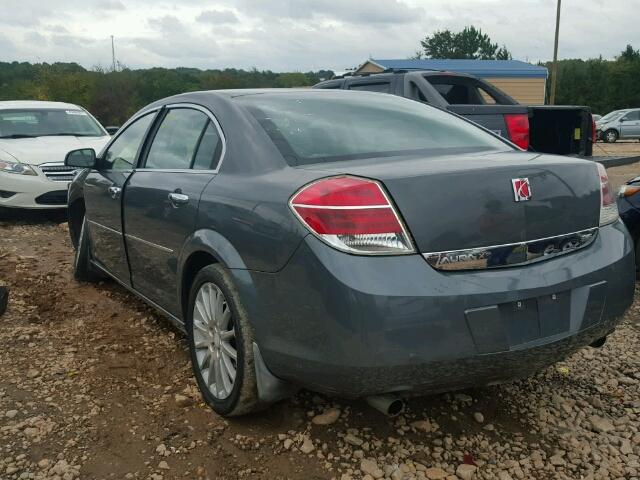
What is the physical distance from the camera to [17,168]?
840cm

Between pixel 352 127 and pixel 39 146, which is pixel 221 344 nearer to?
pixel 352 127

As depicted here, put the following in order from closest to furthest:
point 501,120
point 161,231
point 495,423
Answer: point 495,423
point 161,231
point 501,120

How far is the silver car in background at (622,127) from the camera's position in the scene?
2964 centimetres

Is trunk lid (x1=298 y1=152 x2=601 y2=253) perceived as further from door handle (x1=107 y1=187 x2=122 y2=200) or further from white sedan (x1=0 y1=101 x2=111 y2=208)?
white sedan (x1=0 y1=101 x2=111 y2=208)

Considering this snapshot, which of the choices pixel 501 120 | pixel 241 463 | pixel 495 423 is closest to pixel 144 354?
pixel 241 463

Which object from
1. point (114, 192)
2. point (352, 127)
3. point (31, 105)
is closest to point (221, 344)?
point (352, 127)

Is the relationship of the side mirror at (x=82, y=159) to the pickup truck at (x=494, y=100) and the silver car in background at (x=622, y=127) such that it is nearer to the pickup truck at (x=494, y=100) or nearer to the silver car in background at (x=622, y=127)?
the pickup truck at (x=494, y=100)

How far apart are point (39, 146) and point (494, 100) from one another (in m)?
6.15

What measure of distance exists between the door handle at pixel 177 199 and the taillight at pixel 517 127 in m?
4.27

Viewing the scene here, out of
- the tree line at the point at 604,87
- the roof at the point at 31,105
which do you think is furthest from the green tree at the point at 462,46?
the roof at the point at 31,105

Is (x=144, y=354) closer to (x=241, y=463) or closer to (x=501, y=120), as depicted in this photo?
(x=241, y=463)

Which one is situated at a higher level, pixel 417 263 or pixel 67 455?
pixel 417 263

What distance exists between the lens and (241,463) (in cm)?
262

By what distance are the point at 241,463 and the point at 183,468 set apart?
0.23m
